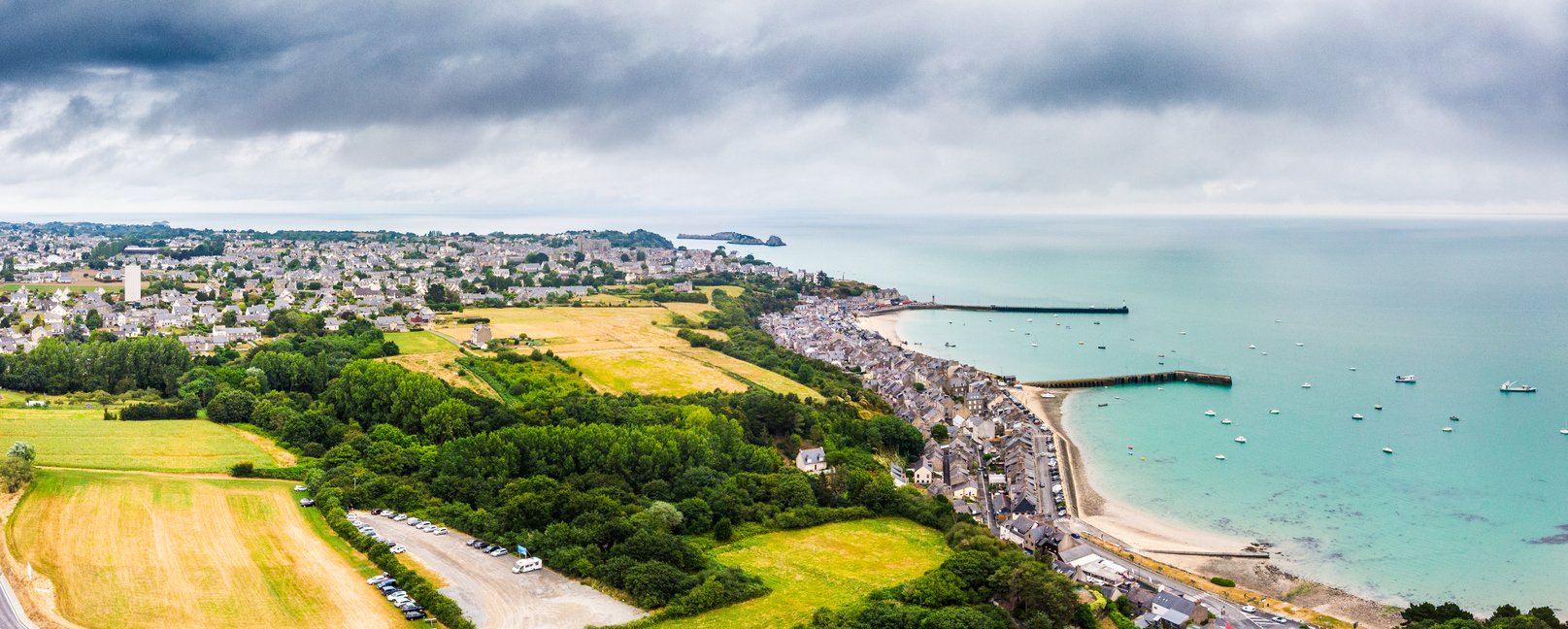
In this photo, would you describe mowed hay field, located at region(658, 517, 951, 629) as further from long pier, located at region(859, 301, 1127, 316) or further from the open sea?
long pier, located at region(859, 301, 1127, 316)

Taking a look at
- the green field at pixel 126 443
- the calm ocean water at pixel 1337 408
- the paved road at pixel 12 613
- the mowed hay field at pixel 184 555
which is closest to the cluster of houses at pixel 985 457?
the calm ocean water at pixel 1337 408

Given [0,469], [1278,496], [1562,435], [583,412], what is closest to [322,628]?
[0,469]

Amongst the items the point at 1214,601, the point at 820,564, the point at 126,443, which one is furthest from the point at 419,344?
the point at 1214,601

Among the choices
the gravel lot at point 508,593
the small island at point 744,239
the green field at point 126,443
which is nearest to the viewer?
the gravel lot at point 508,593

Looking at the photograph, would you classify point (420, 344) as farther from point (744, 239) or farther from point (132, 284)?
point (744, 239)

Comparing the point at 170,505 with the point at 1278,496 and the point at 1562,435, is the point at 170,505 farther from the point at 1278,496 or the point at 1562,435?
the point at 1562,435

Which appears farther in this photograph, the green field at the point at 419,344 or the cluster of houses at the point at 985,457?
the green field at the point at 419,344

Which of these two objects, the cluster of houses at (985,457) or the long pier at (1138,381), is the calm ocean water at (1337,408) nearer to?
the long pier at (1138,381)

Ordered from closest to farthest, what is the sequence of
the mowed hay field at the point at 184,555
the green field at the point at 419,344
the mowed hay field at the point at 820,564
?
the mowed hay field at the point at 184,555, the mowed hay field at the point at 820,564, the green field at the point at 419,344

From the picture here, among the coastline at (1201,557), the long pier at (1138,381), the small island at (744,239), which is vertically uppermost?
the small island at (744,239)
